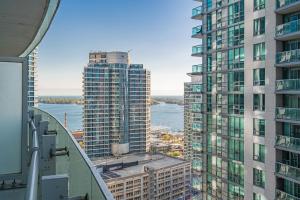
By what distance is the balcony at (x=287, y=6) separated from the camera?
34.9 ft

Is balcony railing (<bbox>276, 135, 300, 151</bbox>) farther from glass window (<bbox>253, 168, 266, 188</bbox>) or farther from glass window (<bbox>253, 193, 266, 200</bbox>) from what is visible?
glass window (<bbox>253, 193, 266, 200</bbox>)

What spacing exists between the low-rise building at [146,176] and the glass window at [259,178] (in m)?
21.5

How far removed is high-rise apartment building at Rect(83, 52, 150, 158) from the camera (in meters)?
45.3

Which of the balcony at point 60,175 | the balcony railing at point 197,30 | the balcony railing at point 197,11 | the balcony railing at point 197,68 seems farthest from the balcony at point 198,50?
the balcony at point 60,175

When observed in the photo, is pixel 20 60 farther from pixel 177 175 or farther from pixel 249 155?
pixel 177 175

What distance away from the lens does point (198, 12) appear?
56.5 ft

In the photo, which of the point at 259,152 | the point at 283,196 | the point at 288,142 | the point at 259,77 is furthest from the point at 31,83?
the point at 283,196

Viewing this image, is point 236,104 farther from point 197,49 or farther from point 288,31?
point 197,49

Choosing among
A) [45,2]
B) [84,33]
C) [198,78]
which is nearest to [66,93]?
[84,33]

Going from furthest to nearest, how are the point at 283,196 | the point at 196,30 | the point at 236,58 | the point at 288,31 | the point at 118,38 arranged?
the point at 118,38 → the point at 196,30 → the point at 236,58 → the point at 283,196 → the point at 288,31

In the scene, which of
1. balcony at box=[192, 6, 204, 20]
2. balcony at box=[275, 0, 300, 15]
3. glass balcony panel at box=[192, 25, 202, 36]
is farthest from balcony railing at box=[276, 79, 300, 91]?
balcony at box=[192, 6, 204, 20]

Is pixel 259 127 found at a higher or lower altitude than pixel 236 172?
higher

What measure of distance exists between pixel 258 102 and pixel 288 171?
2881 mm

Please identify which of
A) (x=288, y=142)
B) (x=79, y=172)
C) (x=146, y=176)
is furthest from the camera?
(x=146, y=176)
